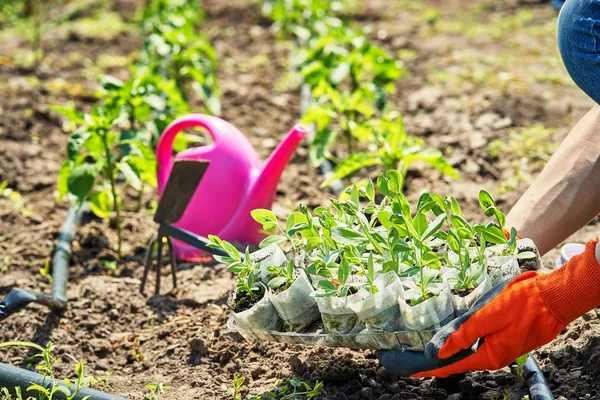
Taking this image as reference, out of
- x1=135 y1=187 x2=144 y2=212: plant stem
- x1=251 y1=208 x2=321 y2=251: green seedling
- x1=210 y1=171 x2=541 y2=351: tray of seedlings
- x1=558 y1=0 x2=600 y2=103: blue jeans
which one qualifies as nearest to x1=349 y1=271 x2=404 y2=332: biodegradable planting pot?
x1=210 y1=171 x2=541 y2=351: tray of seedlings

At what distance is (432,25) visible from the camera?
6.43 m

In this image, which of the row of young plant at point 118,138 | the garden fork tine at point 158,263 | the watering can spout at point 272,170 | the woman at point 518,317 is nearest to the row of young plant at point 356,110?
the watering can spout at point 272,170

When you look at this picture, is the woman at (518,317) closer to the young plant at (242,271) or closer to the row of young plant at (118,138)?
the young plant at (242,271)

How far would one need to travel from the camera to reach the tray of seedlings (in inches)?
77.9

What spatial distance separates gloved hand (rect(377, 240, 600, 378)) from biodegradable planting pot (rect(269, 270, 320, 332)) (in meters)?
0.29

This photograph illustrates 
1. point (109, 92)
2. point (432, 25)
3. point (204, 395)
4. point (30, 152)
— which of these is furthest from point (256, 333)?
point (432, 25)

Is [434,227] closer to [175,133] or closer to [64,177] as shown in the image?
[175,133]

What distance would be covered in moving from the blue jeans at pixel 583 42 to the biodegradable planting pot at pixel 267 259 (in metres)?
0.93

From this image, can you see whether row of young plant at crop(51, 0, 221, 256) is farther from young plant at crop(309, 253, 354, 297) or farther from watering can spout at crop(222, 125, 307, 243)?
young plant at crop(309, 253, 354, 297)

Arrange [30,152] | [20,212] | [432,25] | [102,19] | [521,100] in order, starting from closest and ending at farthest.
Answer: [20,212] < [30,152] < [521,100] < [432,25] < [102,19]

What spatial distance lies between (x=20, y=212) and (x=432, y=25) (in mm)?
3851

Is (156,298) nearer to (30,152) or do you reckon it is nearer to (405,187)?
(405,187)

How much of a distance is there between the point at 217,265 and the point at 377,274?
118cm

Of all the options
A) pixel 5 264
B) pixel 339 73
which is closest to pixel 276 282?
pixel 5 264
